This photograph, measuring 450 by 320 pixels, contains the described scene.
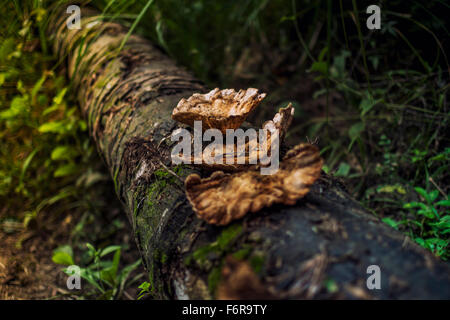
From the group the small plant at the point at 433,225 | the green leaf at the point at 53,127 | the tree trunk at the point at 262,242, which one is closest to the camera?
the tree trunk at the point at 262,242

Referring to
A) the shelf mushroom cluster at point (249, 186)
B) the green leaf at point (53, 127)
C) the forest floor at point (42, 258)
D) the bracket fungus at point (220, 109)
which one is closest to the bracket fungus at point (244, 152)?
the shelf mushroom cluster at point (249, 186)

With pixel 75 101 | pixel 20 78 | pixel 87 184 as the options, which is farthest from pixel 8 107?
pixel 87 184

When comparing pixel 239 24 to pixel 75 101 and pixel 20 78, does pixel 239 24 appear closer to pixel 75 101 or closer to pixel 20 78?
pixel 75 101

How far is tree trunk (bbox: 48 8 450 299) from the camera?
0.87 metres

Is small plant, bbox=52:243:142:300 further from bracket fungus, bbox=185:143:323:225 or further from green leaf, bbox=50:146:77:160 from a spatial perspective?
bracket fungus, bbox=185:143:323:225

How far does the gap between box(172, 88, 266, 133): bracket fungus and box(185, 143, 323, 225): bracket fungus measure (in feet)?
1.12

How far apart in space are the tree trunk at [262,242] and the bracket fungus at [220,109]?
0.76 ft

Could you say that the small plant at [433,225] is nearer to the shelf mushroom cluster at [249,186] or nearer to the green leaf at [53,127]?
the shelf mushroom cluster at [249,186]

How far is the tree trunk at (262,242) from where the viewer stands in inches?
34.2

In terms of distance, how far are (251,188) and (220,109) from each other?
51cm

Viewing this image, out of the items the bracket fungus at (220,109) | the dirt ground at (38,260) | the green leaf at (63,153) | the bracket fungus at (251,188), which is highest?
the bracket fungus at (220,109)

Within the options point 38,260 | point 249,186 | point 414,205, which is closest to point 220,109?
point 249,186

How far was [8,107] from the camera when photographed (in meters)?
2.75

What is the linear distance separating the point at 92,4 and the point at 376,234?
127 inches
